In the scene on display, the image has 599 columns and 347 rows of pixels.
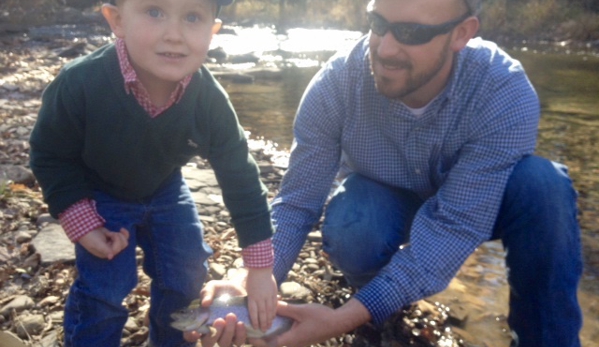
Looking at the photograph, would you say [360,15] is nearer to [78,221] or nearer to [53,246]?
[53,246]

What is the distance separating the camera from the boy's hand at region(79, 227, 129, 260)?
223cm

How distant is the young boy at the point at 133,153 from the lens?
218cm

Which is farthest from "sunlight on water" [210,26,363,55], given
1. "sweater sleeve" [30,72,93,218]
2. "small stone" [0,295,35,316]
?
"sweater sleeve" [30,72,93,218]

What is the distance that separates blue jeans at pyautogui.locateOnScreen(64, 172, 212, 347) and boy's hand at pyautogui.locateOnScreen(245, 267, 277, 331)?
238mm

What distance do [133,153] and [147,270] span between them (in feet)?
1.71

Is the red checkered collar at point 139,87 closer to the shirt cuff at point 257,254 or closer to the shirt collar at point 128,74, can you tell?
the shirt collar at point 128,74

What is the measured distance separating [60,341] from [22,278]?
0.59 metres

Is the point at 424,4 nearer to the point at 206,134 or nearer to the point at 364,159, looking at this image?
the point at 364,159

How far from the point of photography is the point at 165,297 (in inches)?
101

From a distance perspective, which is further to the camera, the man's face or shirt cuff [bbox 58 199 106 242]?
the man's face

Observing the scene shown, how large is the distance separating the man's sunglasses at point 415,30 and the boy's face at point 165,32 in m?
0.84

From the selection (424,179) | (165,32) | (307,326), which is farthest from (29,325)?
(424,179)

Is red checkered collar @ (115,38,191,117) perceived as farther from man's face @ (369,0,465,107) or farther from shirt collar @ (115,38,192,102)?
man's face @ (369,0,465,107)

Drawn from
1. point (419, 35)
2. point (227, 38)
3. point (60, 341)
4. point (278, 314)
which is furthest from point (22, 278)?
point (227, 38)
